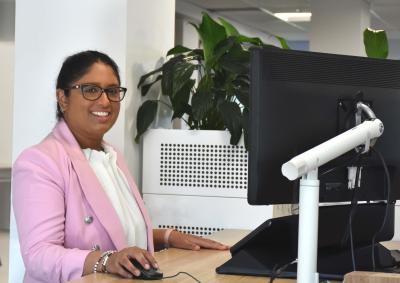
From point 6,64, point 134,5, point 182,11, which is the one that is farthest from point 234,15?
point 134,5

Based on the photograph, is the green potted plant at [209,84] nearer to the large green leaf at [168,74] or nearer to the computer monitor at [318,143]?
the large green leaf at [168,74]

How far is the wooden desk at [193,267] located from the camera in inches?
67.6

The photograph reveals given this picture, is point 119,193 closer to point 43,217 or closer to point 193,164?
point 43,217

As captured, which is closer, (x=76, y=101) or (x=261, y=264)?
(x=261, y=264)

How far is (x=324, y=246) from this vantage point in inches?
68.0

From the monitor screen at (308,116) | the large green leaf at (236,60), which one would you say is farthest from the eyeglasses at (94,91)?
the monitor screen at (308,116)

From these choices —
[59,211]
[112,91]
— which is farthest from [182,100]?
[59,211]

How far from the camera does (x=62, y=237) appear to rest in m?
2.06

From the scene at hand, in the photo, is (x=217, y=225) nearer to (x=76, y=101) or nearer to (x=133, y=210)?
(x=133, y=210)

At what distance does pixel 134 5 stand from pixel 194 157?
2.42 ft

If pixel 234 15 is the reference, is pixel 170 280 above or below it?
below

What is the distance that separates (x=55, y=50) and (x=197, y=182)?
0.87 metres

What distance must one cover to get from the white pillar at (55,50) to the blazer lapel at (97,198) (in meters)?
0.79

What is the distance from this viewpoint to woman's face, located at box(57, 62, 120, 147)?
7.68 feet
